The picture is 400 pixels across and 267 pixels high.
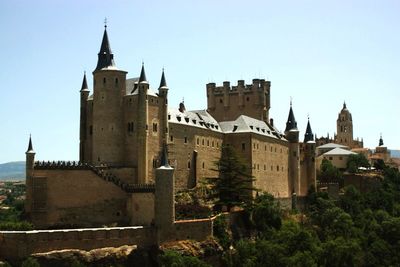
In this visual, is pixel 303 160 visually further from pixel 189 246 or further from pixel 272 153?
pixel 189 246

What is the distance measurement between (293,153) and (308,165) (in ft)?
14.0

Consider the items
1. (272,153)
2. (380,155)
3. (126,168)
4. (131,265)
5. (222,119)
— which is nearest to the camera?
(131,265)

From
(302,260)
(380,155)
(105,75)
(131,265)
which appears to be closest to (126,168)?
(105,75)

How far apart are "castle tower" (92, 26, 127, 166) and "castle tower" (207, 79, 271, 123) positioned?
32702 millimetres

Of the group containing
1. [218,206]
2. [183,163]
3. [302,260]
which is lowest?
[302,260]

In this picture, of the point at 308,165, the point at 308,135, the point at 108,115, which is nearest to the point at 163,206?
the point at 108,115

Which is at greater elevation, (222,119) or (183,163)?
(222,119)

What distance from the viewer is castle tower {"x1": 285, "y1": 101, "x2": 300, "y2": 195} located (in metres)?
100

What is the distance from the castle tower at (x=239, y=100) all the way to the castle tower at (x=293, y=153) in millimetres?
3986

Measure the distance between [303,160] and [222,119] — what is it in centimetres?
1506

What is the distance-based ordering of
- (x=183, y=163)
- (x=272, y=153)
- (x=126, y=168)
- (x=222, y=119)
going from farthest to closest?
(x=222, y=119), (x=272, y=153), (x=183, y=163), (x=126, y=168)

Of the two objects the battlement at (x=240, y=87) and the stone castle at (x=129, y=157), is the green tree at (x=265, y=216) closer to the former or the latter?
the stone castle at (x=129, y=157)

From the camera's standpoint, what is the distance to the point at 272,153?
309 ft

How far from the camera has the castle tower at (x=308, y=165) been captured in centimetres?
10225
